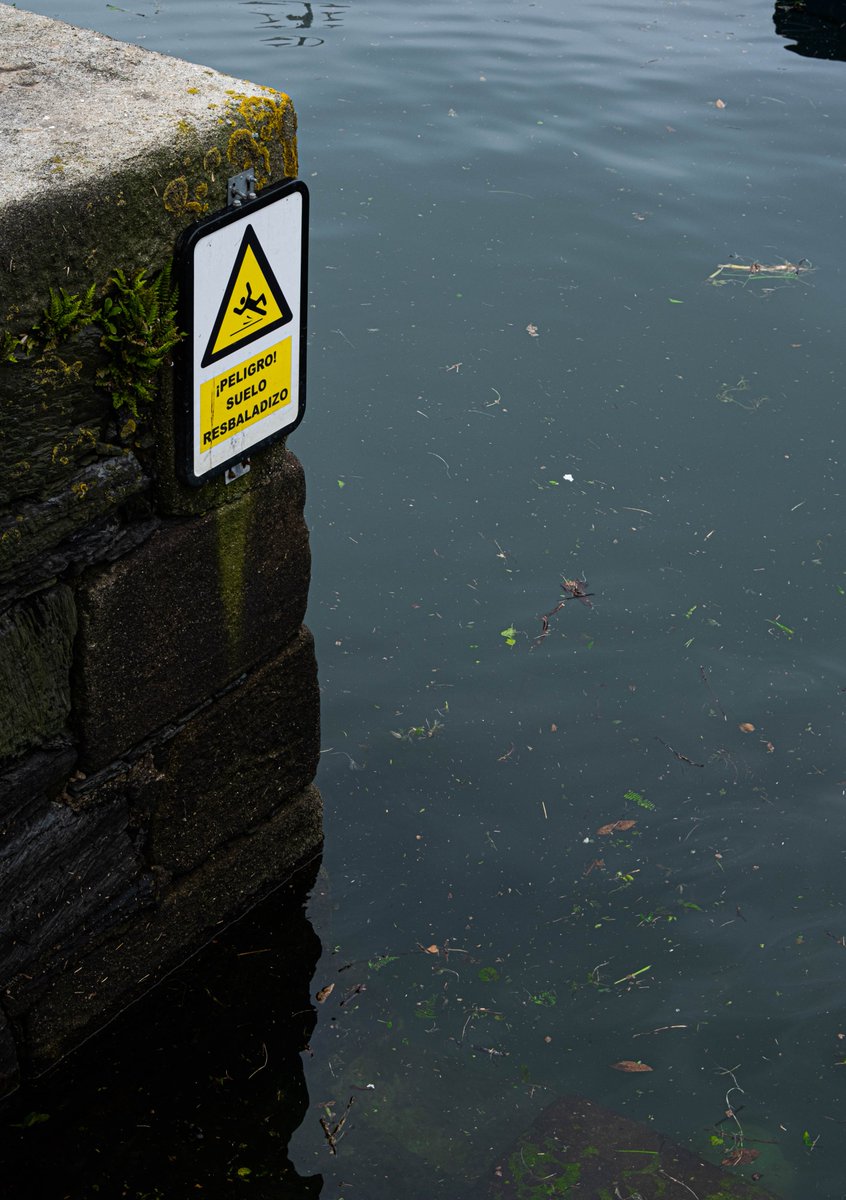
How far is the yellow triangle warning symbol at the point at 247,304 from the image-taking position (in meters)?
2.94

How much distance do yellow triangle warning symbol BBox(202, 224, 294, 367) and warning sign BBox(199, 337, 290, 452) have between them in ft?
0.20

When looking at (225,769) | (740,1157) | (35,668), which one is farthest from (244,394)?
(740,1157)

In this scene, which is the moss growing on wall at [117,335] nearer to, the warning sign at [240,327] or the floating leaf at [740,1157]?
the warning sign at [240,327]

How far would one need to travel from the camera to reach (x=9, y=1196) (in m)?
3.35

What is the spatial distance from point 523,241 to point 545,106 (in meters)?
2.06

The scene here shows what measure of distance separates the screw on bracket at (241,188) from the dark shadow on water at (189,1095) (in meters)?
2.22

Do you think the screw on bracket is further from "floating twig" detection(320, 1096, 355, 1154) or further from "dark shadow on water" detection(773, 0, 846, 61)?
"dark shadow on water" detection(773, 0, 846, 61)

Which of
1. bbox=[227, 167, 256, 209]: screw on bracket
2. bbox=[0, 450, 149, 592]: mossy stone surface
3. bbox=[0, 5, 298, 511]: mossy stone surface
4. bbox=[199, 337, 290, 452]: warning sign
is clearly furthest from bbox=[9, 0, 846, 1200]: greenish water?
bbox=[227, 167, 256, 209]: screw on bracket

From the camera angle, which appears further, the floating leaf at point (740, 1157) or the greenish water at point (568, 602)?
the greenish water at point (568, 602)

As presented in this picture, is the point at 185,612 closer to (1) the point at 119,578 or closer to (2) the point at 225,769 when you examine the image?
(1) the point at 119,578

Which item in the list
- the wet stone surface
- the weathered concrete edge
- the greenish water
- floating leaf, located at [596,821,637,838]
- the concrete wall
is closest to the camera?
the weathered concrete edge

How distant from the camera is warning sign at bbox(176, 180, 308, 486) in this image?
112 inches

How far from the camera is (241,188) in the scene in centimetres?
284

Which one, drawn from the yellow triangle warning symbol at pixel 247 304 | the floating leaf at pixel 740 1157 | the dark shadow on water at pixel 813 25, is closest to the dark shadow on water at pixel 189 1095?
the floating leaf at pixel 740 1157
